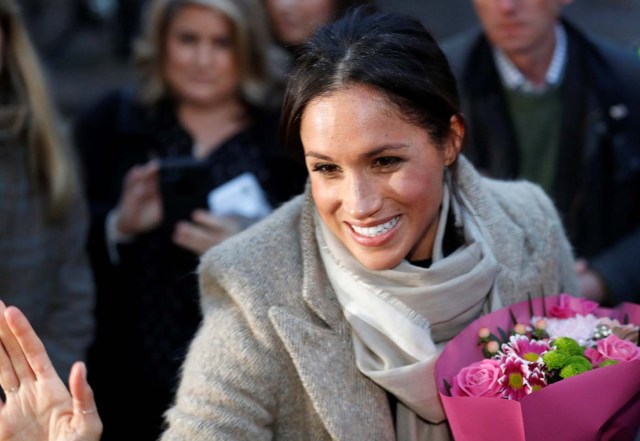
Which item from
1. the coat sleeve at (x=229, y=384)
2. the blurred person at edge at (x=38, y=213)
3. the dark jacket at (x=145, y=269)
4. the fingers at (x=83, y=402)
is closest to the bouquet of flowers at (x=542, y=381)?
the coat sleeve at (x=229, y=384)

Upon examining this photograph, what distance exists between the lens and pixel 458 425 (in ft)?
7.48

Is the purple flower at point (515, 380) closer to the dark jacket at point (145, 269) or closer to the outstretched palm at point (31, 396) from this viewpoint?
the outstretched palm at point (31, 396)

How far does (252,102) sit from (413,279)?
70.8 inches

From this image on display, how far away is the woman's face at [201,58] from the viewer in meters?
4.16

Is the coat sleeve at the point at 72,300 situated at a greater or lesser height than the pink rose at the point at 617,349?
lesser

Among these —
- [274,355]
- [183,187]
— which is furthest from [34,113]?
[274,355]

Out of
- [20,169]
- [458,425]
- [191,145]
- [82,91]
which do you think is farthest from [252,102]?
[82,91]

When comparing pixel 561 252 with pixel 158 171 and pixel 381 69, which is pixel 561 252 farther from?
pixel 158 171

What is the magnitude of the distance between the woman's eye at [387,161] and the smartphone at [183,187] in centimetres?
146

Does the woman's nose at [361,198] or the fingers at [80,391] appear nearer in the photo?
the fingers at [80,391]

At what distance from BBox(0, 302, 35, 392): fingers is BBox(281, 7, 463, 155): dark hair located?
0.78m

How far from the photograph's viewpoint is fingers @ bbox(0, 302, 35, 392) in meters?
2.31

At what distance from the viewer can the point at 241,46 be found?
13.8 ft

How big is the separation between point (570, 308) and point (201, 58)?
207 centimetres
